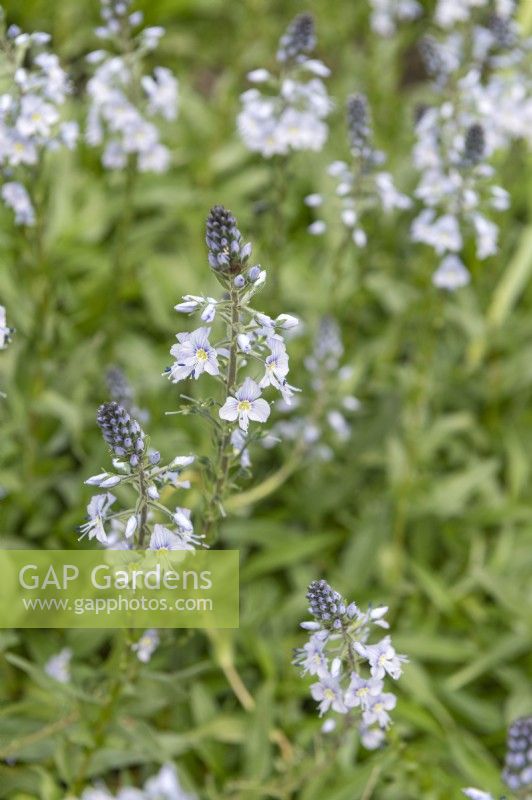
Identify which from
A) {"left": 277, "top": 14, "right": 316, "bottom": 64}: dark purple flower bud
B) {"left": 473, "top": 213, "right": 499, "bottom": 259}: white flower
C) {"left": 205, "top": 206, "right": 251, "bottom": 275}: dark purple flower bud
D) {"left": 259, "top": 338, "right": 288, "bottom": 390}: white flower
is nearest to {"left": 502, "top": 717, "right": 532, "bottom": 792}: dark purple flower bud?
{"left": 259, "top": 338, "right": 288, "bottom": 390}: white flower

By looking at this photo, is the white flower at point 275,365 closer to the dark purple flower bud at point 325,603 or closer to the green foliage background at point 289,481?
the dark purple flower bud at point 325,603

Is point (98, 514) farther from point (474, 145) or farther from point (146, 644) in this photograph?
point (474, 145)

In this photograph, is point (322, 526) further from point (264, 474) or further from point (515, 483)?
point (515, 483)

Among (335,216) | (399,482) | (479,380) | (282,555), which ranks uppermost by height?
(335,216)

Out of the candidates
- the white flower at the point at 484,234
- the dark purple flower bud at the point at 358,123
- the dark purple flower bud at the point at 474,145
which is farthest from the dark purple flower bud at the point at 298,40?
the white flower at the point at 484,234

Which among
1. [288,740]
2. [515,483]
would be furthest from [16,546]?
[515,483]

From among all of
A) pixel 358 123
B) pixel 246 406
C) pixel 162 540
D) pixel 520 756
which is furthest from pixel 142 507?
pixel 358 123
